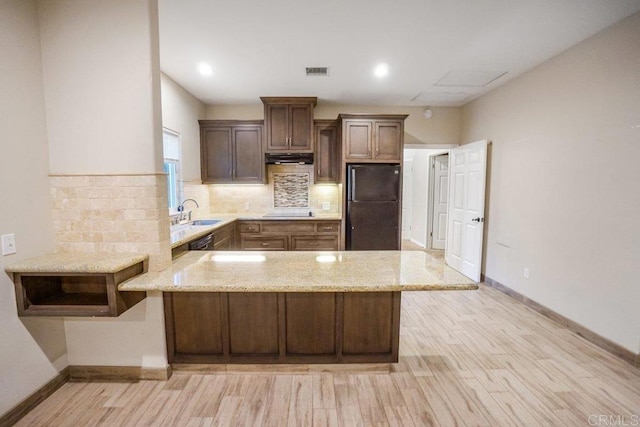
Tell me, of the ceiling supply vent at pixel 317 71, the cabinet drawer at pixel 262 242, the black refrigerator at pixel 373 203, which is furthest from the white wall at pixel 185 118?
the black refrigerator at pixel 373 203

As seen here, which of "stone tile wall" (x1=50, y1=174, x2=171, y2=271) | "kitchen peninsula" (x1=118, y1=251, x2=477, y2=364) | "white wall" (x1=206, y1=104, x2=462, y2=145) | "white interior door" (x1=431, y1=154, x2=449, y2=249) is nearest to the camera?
"stone tile wall" (x1=50, y1=174, x2=171, y2=271)

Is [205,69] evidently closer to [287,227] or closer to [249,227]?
[249,227]

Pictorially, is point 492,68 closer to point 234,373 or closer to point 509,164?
point 509,164

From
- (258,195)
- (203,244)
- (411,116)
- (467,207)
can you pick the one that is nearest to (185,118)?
→ (258,195)

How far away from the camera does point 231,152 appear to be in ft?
14.2

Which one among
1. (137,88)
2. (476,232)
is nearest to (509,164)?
(476,232)

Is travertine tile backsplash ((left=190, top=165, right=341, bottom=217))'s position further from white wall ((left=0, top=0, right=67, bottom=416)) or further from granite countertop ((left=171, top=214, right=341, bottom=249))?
white wall ((left=0, top=0, right=67, bottom=416))

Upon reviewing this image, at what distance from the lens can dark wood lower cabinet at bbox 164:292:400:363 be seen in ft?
6.48

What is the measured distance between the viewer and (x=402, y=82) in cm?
351

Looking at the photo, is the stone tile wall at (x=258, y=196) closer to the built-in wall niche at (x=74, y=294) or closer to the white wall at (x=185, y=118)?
the white wall at (x=185, y=118)

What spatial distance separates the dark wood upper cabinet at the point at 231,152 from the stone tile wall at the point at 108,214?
252cm

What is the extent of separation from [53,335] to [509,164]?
4697 millimetres

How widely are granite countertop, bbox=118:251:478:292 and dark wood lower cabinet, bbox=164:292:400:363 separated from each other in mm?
225

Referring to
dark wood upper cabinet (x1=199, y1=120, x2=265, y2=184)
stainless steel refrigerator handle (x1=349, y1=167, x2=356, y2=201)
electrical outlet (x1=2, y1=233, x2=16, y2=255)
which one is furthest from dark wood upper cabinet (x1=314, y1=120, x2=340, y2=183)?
electrical outlet (x1=2, y1=233, x2=16, y2=255)
